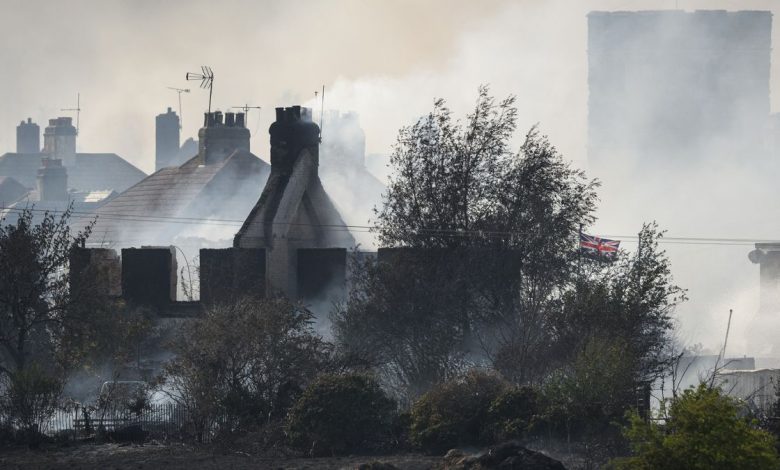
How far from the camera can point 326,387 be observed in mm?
33188

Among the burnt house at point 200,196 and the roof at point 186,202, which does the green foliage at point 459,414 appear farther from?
the roof at point 186,202

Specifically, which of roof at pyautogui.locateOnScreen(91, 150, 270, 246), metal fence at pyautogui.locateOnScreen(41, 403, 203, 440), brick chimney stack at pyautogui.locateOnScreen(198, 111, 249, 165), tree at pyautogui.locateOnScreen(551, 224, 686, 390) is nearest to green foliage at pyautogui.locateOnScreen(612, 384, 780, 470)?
tree at pyautogui.locateOnScreen(551, 224, 686, 390)

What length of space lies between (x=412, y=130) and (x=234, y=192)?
181 feet

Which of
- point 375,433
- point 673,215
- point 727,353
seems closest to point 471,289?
point 375,433

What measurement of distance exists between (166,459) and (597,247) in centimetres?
2270

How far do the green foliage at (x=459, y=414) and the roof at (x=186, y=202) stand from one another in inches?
2425

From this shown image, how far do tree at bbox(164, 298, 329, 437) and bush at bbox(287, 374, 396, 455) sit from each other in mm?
2331

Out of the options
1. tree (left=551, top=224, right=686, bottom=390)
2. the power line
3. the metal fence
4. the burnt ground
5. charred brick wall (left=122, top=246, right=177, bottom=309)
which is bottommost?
the burnt ground

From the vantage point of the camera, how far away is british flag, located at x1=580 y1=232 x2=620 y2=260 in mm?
49719

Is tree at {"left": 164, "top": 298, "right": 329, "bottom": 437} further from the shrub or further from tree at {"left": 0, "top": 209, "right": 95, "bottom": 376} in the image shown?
the shrub

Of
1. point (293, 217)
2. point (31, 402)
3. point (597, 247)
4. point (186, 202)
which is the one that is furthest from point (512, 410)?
point (186, 202)

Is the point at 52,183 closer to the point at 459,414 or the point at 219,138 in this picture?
the point at 219,138

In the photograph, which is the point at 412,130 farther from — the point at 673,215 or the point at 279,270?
the point at 673,215

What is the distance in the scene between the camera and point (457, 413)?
32.2 metres
